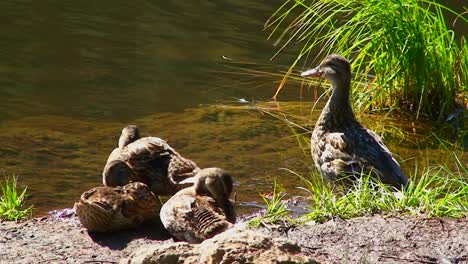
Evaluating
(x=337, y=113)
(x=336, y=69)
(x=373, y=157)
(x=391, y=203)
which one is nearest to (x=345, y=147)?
(x=373, y=157)

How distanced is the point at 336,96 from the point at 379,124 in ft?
5.96

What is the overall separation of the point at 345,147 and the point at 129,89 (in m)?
4.96

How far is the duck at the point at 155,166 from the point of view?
7.92 meters

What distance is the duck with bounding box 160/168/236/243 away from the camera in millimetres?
6543

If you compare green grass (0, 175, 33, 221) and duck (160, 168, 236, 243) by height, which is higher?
duck (160, 168, 236, 243)

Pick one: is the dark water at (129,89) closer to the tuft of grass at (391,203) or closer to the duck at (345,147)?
the duck at (345,147)

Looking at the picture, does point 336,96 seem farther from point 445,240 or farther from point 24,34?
point 24,34

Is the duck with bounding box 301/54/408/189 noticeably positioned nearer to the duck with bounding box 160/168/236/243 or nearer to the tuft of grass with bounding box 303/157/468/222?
the tuft of grass with bounding box 303/157/468/222

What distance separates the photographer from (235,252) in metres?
4.84

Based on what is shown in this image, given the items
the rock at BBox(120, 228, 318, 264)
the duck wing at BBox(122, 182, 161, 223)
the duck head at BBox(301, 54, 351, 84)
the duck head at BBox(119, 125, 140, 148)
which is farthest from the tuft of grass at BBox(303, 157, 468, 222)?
the duck head at BBox(301, 54, 351, 84)

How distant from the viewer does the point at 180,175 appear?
796cm

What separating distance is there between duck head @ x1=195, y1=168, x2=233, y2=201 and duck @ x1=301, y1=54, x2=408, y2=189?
1.25m

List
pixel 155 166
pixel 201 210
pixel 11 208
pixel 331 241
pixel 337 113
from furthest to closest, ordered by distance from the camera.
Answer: pixel 337 113 < pixel 155 166 < pixel 11 208 < pixel 201 210 < pixel 331 241

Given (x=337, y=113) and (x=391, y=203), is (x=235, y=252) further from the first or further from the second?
(x=337, y=113)
